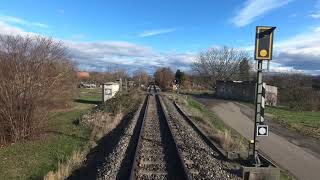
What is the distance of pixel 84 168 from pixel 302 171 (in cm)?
690

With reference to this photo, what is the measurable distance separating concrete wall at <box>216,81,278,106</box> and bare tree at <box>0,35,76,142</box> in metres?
37.7

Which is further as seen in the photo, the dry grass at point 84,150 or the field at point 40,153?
the field at point 40,153

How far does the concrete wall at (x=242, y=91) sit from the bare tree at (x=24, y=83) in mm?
37684

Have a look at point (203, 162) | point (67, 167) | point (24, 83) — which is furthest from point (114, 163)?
point (24, 83)

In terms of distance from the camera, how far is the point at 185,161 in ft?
40.0

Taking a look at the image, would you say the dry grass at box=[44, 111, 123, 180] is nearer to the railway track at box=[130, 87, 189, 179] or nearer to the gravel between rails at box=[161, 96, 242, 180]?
the railway track at box=[130, 87, 189, 179]

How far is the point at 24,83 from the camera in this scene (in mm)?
18234

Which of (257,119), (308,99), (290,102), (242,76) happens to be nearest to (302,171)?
(257,119)

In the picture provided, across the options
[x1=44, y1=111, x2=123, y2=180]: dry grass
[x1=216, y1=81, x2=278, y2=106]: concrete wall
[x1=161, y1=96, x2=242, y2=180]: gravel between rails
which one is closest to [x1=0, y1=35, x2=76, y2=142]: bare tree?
[x1=44, y1=111, x2=123, y2=180]: dry grass

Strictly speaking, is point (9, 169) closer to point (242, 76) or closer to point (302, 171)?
point (302, 171)

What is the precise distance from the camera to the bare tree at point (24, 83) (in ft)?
58.5

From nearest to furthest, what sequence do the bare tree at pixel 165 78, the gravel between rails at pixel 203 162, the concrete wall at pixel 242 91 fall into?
the gravel between rails at pixel 203 162
the concrete wall at pixel 242 91
the bare tree at pixel 165 78

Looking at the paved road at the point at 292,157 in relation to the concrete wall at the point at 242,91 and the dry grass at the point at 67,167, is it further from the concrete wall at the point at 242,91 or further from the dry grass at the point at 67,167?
the concrete wall at the point at 242,91

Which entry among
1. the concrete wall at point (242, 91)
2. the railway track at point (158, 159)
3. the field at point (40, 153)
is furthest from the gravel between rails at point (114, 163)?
the concrete wall at point (242, 91)
